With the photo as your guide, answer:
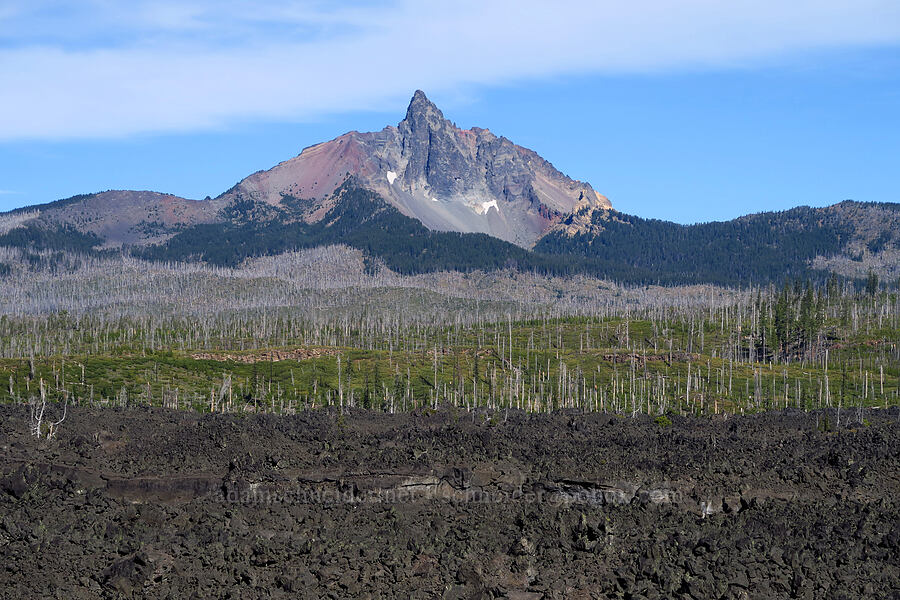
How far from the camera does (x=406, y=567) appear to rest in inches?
1516

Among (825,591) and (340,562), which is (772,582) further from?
(340,562)

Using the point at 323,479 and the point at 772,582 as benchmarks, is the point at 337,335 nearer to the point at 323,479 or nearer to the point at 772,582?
the point at 323,479

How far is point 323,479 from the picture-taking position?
53344 mm

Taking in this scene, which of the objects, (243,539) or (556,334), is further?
(556,334)

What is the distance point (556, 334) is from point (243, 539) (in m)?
153

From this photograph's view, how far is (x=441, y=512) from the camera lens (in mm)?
47938

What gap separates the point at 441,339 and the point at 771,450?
12506 centimetres

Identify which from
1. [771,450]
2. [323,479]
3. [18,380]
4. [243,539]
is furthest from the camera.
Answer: [18,380]

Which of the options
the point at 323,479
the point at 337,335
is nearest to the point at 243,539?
the point at 323,479

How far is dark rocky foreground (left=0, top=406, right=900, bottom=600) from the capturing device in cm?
3622

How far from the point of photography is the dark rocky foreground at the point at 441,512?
3622 cm

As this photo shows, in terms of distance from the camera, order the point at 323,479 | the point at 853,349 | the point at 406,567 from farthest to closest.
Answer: the point at 853,349
the point at 323,479
the point at 406,567

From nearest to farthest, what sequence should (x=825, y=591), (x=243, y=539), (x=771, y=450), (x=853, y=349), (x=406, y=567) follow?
(x=825, y=591) → (x=406, y=567) → (x=243, y=539) → (x=771, y=450) → (x=853, y=349)

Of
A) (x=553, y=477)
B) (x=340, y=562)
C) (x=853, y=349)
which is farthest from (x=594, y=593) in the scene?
(x=853, y=349)
